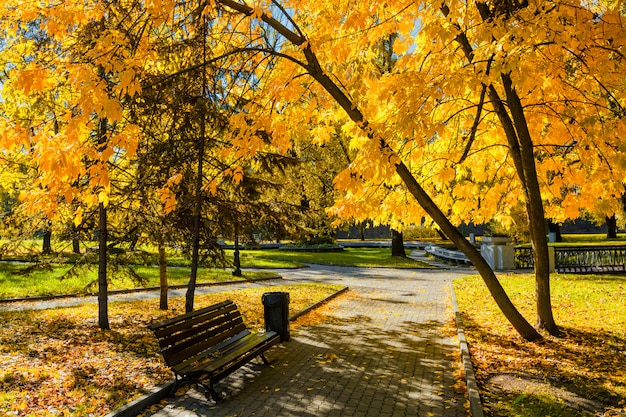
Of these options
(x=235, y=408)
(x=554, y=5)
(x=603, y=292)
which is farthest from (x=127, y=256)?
(x=603, y=292)

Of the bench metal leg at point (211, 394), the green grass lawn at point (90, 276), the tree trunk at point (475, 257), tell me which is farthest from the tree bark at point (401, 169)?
the green grass lawn at point (90, 276)

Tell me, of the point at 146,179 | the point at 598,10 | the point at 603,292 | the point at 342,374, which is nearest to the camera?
the point at 342,374

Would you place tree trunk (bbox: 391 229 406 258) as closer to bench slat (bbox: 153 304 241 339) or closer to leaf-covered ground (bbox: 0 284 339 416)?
leaf-covered ground (bbox: 0 284 339 416)

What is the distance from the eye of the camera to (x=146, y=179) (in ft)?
28.6

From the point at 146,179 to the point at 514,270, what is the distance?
1763cm

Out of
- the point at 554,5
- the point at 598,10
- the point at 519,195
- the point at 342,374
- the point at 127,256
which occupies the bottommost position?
the point at 342,374

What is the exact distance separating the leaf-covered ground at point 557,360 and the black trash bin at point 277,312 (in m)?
3.21

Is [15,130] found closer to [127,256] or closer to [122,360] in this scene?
[122,360]

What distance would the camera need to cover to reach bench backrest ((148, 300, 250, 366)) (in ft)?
17.8

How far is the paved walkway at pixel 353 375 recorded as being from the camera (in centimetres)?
527

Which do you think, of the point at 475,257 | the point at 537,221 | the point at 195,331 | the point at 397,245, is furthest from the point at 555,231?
the point at 195,331

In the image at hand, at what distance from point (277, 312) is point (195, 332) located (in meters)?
2.41

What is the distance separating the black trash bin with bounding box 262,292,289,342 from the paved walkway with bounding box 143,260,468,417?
289 mm

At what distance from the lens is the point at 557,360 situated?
6.80 metres
